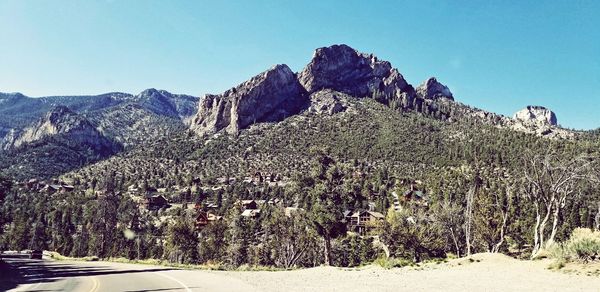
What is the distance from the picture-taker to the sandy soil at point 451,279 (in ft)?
60.6

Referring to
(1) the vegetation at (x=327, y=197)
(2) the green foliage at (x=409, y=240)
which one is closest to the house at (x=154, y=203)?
(1) the vegetation at (x=327, y=197)

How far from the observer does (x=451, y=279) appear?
21141 mm

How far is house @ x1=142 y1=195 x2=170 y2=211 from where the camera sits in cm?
12574

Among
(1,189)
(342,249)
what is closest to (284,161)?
(342,249)

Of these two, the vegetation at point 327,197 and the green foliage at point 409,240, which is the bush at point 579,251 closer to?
the vegetation at point 327,197

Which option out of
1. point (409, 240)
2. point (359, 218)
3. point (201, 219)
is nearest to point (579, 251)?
point (409, 240)

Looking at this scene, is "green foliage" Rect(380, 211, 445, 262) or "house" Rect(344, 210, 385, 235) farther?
"house" Rect(344, 210, 385, 235)

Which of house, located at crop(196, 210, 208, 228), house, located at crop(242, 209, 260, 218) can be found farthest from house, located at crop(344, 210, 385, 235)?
house, located at crop(196, 210, 208, 228)

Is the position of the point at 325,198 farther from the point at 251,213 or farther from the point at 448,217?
the point at 251,213

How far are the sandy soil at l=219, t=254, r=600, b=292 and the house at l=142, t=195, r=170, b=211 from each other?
10884 centimetres

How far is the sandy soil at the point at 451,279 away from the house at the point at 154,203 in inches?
4285

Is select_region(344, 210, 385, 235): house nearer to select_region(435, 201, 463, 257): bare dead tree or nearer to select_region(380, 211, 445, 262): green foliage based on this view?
select_region(380, 211, 445, 262): green foliage

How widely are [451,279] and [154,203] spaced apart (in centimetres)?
11838

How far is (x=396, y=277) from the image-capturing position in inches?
900
